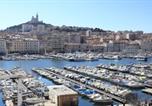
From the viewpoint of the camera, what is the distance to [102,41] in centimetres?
4659

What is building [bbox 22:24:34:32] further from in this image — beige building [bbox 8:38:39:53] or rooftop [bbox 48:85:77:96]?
rooftop [bbox 48:85:77:96]

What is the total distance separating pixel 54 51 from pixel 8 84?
78.7ft

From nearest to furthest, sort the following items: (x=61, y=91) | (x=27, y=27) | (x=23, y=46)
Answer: (x=61, y=91) < (x=23, y=46) < (x=27, y=27)

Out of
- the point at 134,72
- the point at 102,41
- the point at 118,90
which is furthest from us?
the point at 102,41

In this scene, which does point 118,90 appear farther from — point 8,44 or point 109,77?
point 8,44

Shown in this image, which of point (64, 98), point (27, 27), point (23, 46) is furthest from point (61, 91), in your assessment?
point (27, 27)

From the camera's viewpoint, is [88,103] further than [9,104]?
Yes

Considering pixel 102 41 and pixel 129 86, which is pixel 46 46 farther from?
pixel 129 86

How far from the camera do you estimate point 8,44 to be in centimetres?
3662

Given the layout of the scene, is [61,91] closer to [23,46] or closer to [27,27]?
[23,46]

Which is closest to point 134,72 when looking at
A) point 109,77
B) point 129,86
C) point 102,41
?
point 109,77

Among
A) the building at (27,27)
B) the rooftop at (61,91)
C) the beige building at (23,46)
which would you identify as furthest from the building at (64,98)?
the building at (27,27)

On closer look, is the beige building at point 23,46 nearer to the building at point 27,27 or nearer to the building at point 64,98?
the building at point 64,98

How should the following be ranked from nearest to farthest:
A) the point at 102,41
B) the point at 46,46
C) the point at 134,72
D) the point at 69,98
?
the point at 69,98
the point at 134,72
the point at 46,46
the point at 102,41
